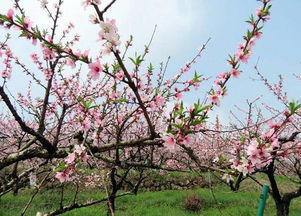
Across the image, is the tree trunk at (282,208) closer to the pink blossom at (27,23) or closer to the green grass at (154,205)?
the green grass at (154,205)

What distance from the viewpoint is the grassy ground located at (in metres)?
9.59

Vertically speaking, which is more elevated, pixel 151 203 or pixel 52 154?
pixel 151 203

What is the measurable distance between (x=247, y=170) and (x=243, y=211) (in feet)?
26.5

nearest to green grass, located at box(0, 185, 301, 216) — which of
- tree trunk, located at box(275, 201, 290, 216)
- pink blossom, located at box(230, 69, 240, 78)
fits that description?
tree trunk, located at box(275, 201, 290, 216)

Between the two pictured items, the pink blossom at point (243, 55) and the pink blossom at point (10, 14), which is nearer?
the pink blossom at point (10, 14)

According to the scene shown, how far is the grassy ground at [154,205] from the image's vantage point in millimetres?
9594

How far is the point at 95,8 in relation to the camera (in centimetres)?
194

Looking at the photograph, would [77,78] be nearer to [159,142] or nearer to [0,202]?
[0,202]

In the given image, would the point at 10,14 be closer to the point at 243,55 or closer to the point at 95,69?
the point at 95,69

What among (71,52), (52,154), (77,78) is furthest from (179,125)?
(77,78)

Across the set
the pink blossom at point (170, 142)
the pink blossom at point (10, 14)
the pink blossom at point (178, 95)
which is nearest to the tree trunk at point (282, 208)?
the pink blossom at point (178, 95)

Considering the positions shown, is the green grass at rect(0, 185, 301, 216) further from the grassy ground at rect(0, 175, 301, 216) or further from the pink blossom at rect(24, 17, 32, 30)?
the pink blossom at rect(24, 17, 32, 30)

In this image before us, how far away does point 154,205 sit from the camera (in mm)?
10922

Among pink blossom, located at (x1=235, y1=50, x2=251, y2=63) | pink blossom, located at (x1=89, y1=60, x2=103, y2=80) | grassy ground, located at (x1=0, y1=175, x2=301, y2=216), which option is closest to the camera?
pink blossom, located at (x1=89, y1=60, x2=103, y2=80)
